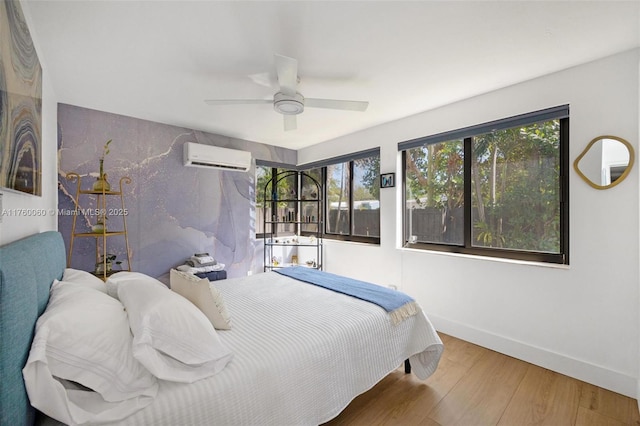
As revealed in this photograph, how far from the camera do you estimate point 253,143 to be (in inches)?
171

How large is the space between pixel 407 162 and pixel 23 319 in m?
3.43

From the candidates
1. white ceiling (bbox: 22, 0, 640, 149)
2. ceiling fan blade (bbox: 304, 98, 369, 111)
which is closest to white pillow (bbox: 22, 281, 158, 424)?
white ceiling (bbox: 22, 0, 640, 149)

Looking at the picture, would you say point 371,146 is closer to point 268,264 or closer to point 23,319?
point 268,264

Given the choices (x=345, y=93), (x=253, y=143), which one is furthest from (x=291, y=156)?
(x=345, y=93)

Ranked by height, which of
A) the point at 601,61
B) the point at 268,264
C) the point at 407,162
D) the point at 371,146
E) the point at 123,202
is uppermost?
the point at 601,61

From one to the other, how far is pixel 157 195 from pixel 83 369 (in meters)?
2.78

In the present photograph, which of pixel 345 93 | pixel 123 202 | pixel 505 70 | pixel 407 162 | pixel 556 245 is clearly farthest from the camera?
pixel 407 162

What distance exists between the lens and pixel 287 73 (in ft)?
6.26

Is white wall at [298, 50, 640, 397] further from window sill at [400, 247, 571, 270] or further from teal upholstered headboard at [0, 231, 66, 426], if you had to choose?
teal upholstered headboard at [0, 231, 66, 426]

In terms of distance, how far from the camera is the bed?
0.86 meters

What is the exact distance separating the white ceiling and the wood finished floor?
237 centimetres

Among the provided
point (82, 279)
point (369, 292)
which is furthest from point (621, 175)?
point (82, 279)

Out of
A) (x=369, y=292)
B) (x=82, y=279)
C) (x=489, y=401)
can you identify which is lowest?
(x=489, y=401)

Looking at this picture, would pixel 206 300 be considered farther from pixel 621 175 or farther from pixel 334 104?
pixel 621 175
